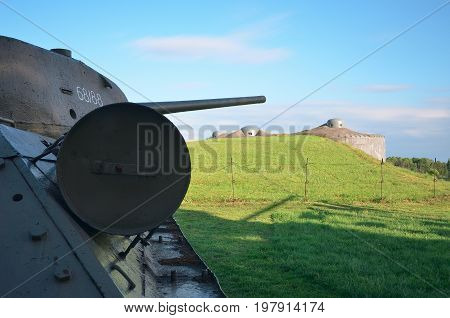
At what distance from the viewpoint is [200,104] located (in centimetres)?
607

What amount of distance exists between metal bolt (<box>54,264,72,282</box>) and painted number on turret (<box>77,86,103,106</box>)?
3316 mm

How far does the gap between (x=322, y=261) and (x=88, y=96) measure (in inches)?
186

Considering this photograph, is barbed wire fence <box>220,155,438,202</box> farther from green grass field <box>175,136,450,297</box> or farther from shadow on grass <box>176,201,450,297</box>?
shadow on grass <box>176,201,450,297</box>

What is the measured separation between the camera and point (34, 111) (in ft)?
15.8

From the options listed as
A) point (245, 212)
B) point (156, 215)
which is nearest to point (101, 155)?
point (156, 215)

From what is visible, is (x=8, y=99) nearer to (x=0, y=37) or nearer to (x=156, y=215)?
(x=0, y=37)

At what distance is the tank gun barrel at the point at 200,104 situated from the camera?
537 centimetres

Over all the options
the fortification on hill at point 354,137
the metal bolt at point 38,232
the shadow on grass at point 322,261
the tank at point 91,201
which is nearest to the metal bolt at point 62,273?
the tank at point 91,201

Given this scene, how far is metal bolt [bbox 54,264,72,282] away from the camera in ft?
8.57

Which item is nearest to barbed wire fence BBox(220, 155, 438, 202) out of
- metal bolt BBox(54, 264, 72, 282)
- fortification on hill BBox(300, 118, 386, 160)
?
fortification on hill BBox(300, 118, 386, 160)

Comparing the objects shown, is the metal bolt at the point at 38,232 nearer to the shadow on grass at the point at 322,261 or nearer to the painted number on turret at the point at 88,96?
the painted number on turret at the point at 88,96

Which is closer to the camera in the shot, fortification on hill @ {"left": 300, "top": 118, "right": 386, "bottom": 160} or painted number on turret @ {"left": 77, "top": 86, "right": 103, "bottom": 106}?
painted number on turret @ {"left": 77, "top": 86, "right": 103, "bottom": 106}

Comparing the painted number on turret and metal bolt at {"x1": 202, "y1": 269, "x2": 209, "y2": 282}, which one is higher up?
the painted number on turret

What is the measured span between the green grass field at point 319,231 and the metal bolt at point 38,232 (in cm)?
422
